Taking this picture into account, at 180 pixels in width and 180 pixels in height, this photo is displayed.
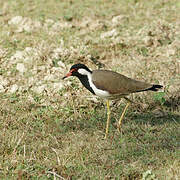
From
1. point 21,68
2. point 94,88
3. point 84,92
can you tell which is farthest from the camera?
point 21,68

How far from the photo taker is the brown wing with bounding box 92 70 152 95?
16.9ft

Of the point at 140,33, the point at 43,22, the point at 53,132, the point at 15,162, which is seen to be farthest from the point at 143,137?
the point at 43,22

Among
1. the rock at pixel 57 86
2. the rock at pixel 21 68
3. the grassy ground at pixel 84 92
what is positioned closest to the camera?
the grassy ground at pixel 84 92

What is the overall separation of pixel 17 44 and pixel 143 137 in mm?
3565

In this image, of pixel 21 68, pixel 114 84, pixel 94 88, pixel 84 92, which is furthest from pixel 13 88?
pixel 114 84

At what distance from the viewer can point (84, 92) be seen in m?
6.25

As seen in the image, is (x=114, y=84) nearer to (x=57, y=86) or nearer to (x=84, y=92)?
(x=84, y=92)

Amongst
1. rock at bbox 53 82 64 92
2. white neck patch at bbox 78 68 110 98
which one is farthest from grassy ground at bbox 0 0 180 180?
white neck patch at bbox 78 68 110 98

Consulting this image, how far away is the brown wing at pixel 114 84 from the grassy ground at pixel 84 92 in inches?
15.2

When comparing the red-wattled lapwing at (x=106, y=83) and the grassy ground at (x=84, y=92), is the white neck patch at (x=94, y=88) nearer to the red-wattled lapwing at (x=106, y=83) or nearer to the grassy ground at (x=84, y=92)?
the red-wattled lapwing at (x=106, y=83)

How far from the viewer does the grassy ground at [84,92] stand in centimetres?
452

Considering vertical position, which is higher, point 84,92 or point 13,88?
point 13,88

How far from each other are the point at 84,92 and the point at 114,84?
3.68ft

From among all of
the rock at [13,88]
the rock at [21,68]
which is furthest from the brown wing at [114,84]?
the rock at [21,68]
